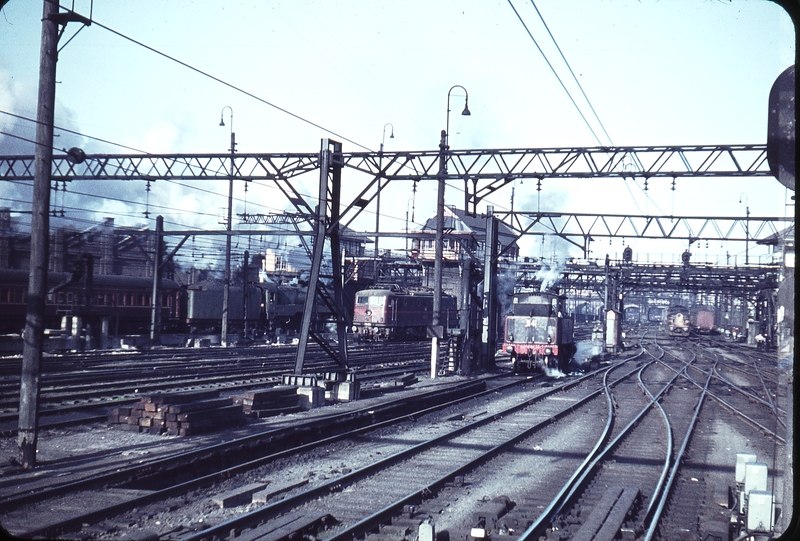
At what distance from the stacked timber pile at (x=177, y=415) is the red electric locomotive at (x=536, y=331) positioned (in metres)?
16.2

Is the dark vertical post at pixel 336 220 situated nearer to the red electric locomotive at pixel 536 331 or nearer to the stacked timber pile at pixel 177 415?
the stacked timber pile at pixel 177 415

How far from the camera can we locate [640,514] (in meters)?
8.16


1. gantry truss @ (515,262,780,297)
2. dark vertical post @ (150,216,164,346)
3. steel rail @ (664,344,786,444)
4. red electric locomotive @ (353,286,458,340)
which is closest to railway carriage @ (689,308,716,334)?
gantry truss @ (515,262,780,297)

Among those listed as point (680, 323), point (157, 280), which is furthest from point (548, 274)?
point (680, 323)

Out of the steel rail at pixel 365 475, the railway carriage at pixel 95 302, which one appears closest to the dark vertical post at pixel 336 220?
the steel rail at pixel 365 475

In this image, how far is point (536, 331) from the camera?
26766 millimetres

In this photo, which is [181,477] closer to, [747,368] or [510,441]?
[510,441]

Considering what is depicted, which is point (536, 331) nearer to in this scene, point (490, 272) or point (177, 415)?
point (490, 272)

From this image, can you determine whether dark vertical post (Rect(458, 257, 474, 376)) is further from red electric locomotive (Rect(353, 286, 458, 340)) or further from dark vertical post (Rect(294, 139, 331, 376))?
red electric locomotive (Rect(353, 286, 458, 340))

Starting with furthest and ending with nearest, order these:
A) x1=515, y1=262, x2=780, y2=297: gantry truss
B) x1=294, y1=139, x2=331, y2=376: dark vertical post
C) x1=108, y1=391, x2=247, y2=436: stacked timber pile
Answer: x1=515, y1=262, x2=780, y2=297: gantry truss < x1=294, y1=139, x2=331, y2=376: dark vertical post < x1=108, y1=391, x2=247, y2=436: stacked timber pile

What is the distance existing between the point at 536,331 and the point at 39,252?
2062 cm

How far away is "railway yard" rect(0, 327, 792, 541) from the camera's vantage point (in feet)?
23.6

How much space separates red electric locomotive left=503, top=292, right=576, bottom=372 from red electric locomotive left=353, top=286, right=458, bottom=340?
45.8 feet

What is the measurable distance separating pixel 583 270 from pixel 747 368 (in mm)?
16154
